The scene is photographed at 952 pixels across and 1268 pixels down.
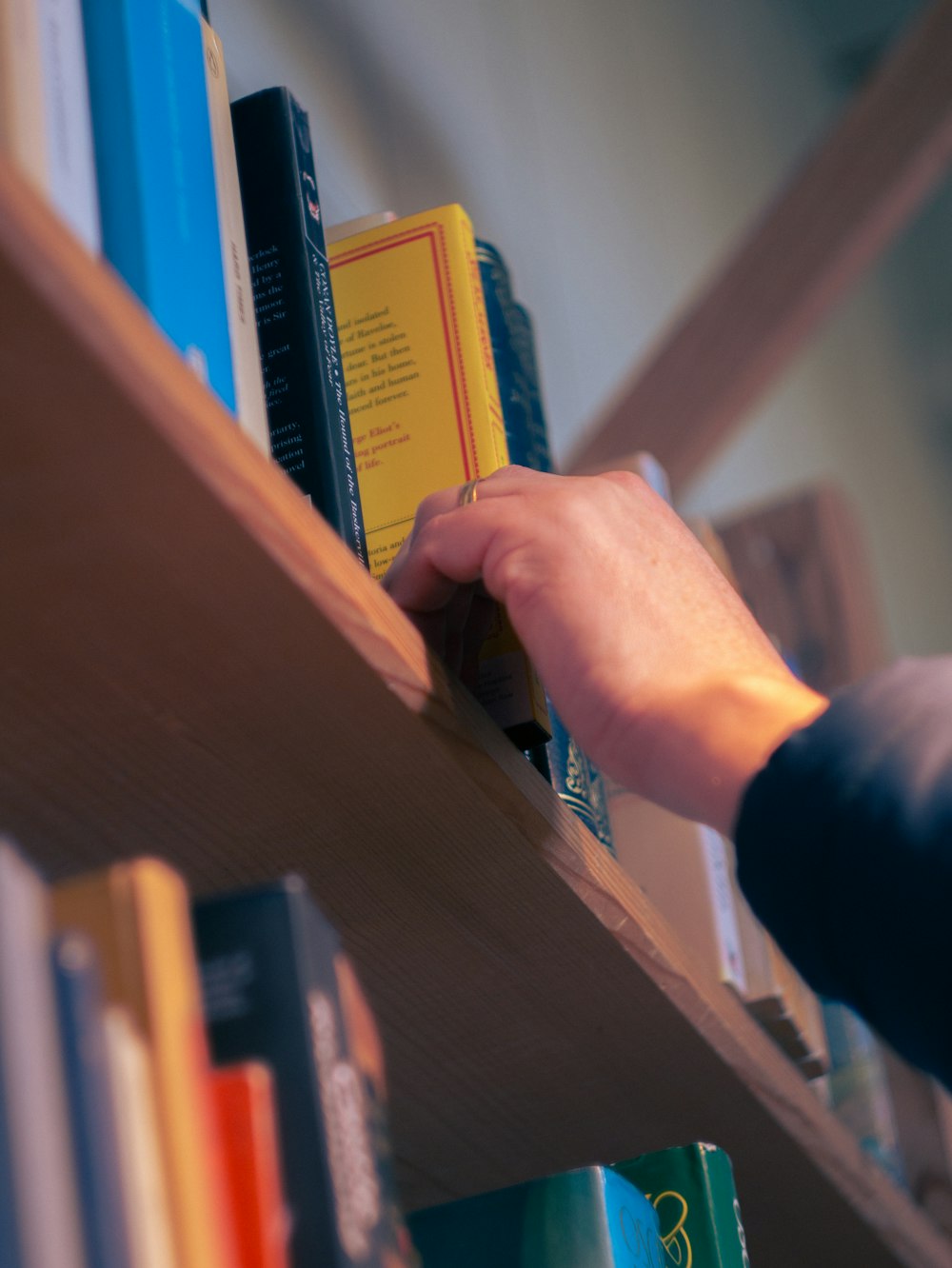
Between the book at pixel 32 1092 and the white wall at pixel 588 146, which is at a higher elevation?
the white wall at pixel 588 146

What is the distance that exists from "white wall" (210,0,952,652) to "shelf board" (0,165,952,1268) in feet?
2.46

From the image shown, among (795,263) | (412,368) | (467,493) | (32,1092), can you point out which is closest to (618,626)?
(467,493)

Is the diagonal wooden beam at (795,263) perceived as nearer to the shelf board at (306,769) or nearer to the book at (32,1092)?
the shelf board at (306,769)

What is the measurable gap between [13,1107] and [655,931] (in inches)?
16.7

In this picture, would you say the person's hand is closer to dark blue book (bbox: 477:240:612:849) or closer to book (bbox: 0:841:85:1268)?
dark blue book (bbox: 477:240:612:849)

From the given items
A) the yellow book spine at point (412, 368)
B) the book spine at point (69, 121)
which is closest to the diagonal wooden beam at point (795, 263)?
the yellow book spine at point (412, 368)

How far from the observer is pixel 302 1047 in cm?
37

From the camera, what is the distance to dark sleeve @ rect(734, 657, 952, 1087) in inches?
17.2

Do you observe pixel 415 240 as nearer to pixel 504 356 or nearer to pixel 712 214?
pixel 504 356

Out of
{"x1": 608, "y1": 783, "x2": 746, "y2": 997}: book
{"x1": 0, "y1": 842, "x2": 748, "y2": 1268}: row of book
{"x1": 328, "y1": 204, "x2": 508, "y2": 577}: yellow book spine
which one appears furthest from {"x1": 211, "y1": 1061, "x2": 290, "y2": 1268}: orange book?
{"x1": 608, "y1": 783, "x2": 746, "y2": 997}: book

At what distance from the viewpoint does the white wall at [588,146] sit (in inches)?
54.7

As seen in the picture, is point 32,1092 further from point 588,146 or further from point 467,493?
point 588,146

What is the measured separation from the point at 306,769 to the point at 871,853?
204mm

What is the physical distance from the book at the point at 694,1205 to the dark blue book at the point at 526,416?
17 cm
